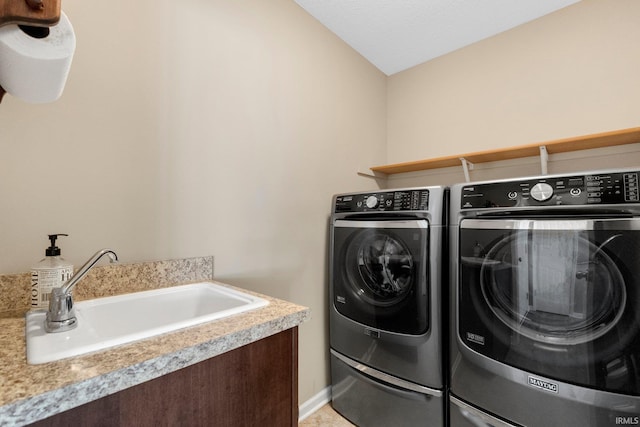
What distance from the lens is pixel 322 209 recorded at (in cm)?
193

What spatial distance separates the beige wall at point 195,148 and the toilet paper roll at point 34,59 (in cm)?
35

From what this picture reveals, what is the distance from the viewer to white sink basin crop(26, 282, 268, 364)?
2.00 ft

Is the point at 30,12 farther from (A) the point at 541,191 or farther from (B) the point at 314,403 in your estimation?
(B) the point at 314,403

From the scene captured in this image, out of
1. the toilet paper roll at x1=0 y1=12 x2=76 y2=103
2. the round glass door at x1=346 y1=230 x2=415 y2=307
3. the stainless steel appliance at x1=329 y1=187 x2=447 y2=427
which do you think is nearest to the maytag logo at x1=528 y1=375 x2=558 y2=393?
the stainless steel appliance at x1=329 y1=187 x2=447 y2=427

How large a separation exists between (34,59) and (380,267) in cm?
153

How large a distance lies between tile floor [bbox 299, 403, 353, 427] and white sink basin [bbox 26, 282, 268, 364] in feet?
3.64

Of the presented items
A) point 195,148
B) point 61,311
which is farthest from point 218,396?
point 195,148

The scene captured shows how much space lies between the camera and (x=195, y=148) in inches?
51.3

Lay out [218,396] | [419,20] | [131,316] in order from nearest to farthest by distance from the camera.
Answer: [218,396]
[131,316]
[419,20]

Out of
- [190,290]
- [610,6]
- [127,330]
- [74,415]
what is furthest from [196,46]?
[610,6]

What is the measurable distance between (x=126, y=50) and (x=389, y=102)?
2.09 metres

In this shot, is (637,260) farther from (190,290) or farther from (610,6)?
(610,6)

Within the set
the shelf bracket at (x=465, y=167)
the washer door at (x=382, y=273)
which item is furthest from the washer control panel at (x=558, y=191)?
the shelf bracket at (x=465, y=167)

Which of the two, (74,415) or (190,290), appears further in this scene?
(190,290)
